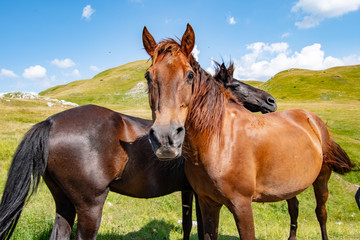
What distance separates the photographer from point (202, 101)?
2803 mm

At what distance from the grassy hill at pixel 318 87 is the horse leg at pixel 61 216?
55375 mm

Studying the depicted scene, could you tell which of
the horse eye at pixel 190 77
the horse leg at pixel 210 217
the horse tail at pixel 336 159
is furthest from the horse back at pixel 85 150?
the horse tail at pixel 336 159

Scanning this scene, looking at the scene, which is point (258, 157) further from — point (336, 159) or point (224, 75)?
point (224, 75)

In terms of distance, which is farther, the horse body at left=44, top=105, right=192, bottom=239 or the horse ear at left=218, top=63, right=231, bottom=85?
the horse ear at left=218, top=63, right=231, bottom=85

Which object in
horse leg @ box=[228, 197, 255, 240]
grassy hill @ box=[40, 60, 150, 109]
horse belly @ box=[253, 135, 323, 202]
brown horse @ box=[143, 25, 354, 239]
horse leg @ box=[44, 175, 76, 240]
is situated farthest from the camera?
grassy hill @ box=[40, 60, 150, 109]

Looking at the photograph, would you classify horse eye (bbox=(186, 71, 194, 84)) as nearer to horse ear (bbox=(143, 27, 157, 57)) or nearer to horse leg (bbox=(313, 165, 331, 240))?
horse ear (bbox=(143, 27, 157, 57))

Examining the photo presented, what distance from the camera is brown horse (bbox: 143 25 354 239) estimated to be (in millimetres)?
2342

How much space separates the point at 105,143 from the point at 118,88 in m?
68.3

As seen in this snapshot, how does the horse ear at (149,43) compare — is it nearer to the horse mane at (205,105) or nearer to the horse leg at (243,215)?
the horse mane at (205,105)

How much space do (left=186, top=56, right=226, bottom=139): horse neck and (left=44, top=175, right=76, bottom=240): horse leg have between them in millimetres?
2125

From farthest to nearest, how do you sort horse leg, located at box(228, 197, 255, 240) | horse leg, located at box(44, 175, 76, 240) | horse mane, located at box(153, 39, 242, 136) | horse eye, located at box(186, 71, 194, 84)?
1. horse leg, located at box(44, 175, 76, 240)
2. horse leg, located at box(228, 197, 255, 240)
3. horse mane, located at box(153, 39, 242, 136)
4. horse eye, located at box(186, 71, 194, 84)

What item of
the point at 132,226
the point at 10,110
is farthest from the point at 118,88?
the point at 132,226

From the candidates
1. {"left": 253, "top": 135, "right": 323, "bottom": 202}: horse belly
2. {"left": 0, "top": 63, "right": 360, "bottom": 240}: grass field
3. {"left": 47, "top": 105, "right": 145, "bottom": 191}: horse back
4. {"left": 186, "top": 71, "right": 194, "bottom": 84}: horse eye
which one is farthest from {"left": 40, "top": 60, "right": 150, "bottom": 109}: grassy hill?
{"left": 186, "top": 71, "right": 194, "bottom": 84}: horse eye

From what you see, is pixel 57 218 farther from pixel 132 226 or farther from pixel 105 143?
pixel 132 226
